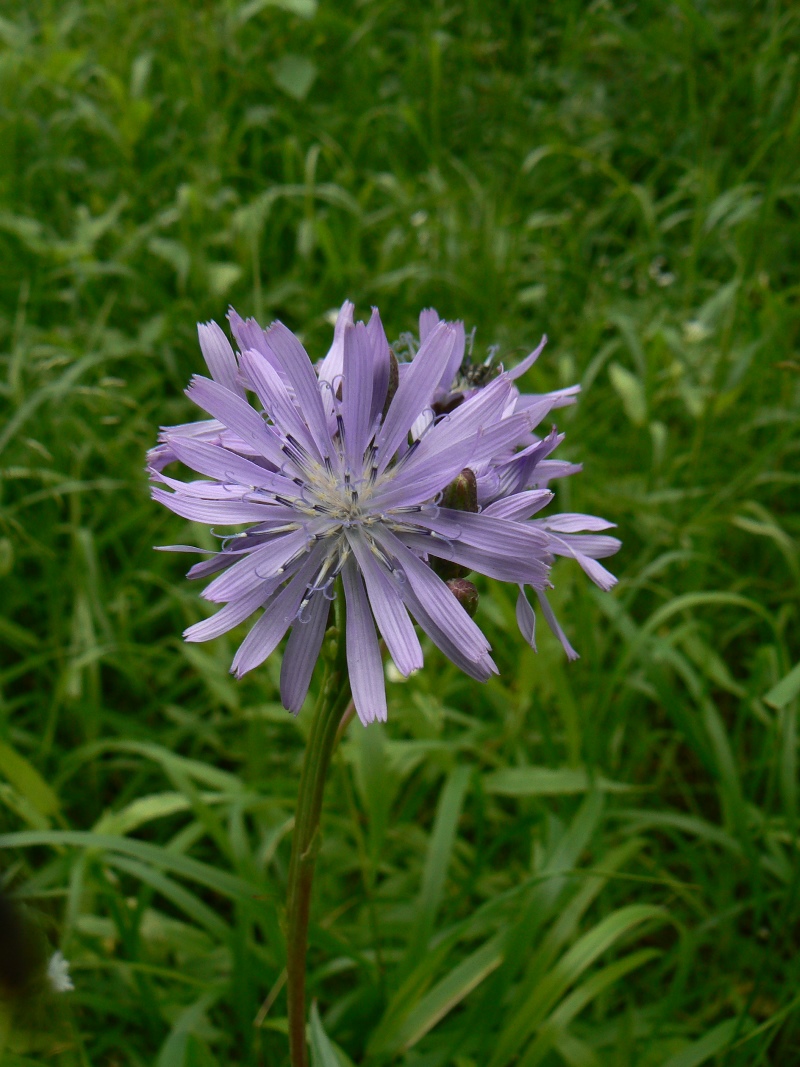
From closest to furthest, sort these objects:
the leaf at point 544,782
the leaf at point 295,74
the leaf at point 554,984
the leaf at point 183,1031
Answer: the leaf at point 183,1031
the leaf at point 554,984
the leaf at point 544,782
the leaf at point 295,74

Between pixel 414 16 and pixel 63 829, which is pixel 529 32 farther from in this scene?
pixel 63 829

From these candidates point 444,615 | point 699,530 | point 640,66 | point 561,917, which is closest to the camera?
point 444,615

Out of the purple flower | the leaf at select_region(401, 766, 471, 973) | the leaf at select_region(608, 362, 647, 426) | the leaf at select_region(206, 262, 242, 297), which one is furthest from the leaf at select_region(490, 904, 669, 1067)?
the leaf at select_region(206, 262, 242, 297)

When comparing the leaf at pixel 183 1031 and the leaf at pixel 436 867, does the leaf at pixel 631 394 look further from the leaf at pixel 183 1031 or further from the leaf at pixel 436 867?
the leaf at pixel 183 1031

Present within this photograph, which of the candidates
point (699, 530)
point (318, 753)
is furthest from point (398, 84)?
point (318, 753)

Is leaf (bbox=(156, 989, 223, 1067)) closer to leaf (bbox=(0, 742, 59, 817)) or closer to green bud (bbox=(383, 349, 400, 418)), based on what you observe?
leaf (bbox=(0, 742, 59, 817))

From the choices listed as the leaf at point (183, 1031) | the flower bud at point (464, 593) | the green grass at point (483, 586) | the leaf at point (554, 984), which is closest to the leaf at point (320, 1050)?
the green grass at point (483, 586)

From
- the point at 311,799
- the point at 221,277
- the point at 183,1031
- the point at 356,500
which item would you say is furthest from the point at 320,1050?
the point at 221,277
